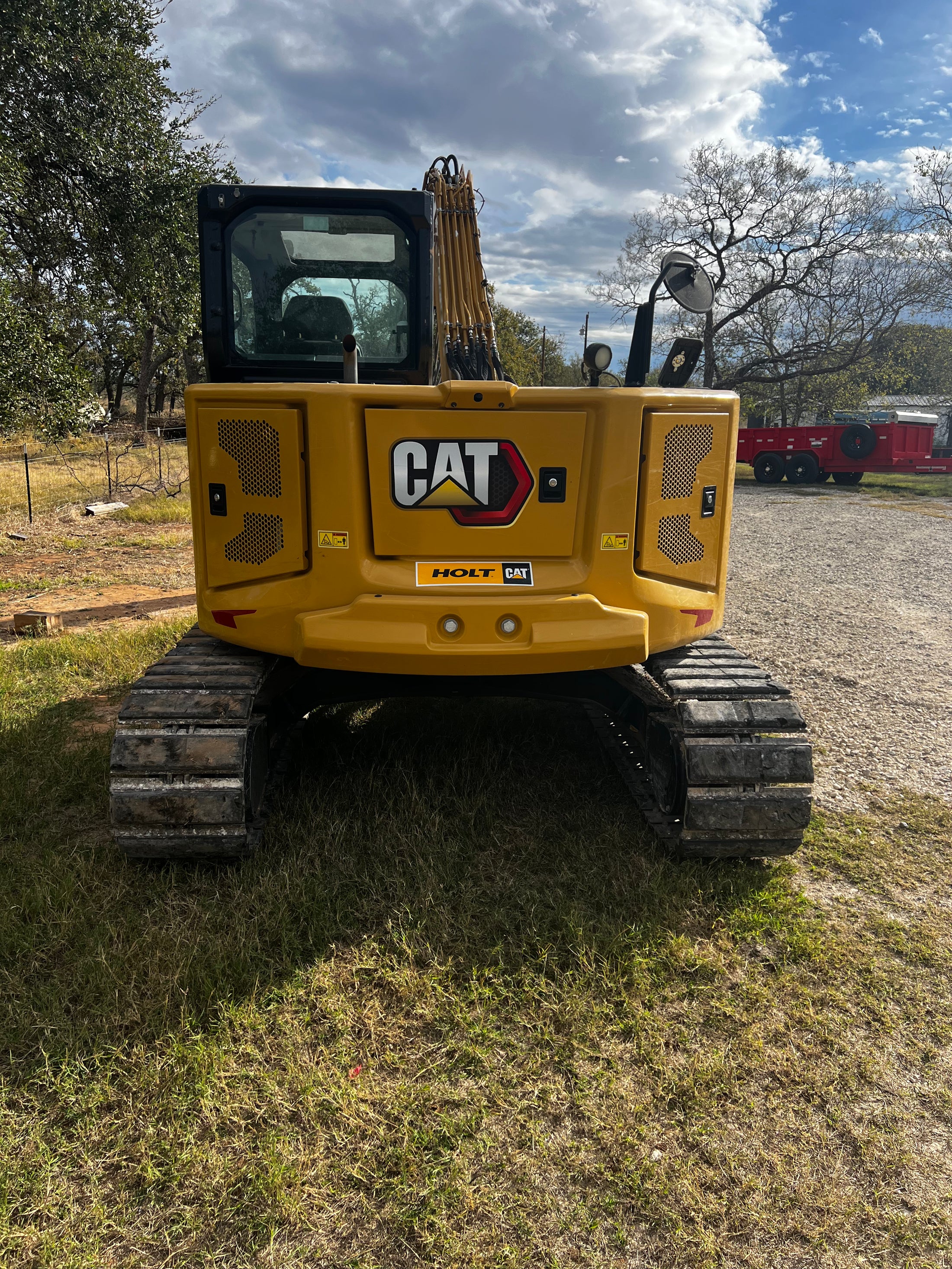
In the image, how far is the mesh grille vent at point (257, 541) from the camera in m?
3.29

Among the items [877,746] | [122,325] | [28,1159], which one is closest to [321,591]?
[28,1159]

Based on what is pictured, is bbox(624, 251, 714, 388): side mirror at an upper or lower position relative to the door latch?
upper

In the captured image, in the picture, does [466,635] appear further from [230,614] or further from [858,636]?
[858,636]

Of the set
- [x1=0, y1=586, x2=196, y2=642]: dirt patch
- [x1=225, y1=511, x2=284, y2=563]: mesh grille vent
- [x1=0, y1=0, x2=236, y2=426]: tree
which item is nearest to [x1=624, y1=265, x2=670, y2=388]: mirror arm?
[x1=225, y1=511, x2=284, y2=563]: mesh grille vent

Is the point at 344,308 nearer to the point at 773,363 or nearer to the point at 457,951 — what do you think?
the point at 457,951

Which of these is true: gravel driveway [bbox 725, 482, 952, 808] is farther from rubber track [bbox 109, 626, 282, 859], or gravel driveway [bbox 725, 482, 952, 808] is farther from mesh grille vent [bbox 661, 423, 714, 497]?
rubber track [bbox 109, 626, 282, 859]

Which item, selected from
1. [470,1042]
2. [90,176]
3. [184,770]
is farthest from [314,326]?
[90,176]

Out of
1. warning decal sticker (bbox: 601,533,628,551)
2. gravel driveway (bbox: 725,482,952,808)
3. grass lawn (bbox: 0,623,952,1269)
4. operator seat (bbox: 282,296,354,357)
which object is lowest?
grass lawn (bbox: 0,623,952,1269)

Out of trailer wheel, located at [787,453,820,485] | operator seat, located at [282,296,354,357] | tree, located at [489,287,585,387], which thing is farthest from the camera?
tree, located at [489,287,585,387]

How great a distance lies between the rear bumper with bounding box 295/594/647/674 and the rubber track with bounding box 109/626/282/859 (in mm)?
397

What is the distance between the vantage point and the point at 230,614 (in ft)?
11.4

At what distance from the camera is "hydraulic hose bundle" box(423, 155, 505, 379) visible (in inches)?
214

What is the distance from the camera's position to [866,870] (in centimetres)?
362

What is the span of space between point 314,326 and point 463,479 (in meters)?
1.40
